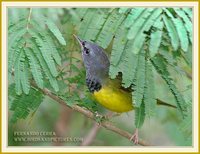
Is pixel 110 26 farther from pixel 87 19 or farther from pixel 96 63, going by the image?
pixel 96 63

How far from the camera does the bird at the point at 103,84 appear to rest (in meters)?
4.17

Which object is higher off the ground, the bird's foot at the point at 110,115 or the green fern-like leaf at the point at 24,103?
the green fern-like leaf at the point at 24,103

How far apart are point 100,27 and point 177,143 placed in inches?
71.5

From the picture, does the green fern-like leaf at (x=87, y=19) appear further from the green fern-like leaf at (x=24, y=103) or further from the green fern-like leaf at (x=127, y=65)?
the green fern-like leaf at (x=24, y=103)

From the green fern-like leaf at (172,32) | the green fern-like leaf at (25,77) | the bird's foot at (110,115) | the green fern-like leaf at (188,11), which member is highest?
the green fern-like leaf at (188,11)

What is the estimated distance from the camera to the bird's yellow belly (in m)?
4.18

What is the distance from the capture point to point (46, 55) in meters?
3.46

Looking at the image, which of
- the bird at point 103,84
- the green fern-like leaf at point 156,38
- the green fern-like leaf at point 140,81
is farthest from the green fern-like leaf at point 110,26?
the bird at point 103,84

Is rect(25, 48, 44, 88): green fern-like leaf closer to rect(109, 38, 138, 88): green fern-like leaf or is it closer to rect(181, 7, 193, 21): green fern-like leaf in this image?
rect(109, 38, 138, 88): green fern-like leaf

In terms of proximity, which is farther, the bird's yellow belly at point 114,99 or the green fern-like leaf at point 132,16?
the bird's yellow belly at point 114,99

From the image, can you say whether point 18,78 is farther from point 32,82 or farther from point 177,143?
point 177,143

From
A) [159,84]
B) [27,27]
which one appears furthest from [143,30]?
[159,84]

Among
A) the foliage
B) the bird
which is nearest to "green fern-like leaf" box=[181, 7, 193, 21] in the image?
the foliage

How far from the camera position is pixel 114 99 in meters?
4.21
